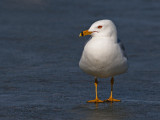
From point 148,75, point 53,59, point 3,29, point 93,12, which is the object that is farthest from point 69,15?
point 148,75

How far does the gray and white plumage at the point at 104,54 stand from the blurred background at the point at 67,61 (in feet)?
1.81

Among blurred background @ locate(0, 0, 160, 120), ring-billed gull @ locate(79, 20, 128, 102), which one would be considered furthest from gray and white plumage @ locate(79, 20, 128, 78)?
blurred background @ locate(0, 0, 160, 120)

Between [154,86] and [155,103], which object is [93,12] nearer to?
[154,86]

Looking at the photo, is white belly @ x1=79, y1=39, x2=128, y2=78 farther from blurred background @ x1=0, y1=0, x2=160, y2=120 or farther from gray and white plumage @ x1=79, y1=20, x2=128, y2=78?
blurred background @ x1=0, y1=0, x2=160, y2=120

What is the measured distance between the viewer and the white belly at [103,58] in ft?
24.9

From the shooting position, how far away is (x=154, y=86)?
8.72 m

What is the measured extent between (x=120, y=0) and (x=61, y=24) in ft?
13.3

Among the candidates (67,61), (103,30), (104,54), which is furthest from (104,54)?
(67,61)

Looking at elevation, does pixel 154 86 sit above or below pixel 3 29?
below

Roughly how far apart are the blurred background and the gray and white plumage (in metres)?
0.55

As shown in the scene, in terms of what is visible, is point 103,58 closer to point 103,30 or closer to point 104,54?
point 104,54

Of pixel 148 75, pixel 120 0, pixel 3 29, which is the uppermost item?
pixel 120 0

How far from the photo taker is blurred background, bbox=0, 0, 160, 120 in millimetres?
7180

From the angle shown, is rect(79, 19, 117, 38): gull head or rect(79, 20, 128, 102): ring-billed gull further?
rect(79, 19, 117, 38): gull head
